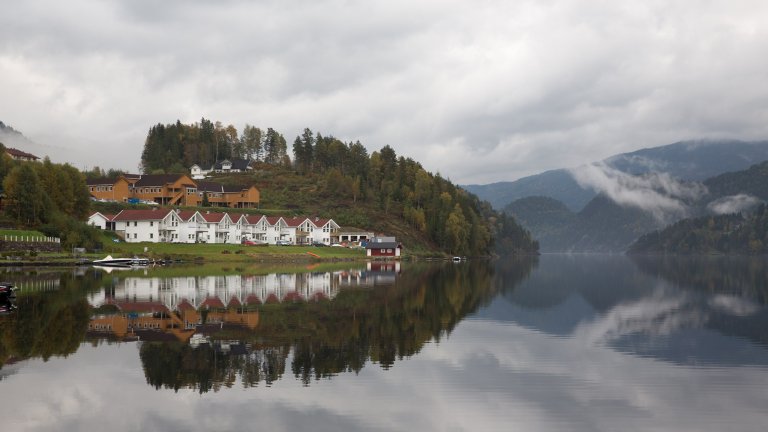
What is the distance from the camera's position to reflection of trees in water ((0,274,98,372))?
2559 cm

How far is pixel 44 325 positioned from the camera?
31.4 metres

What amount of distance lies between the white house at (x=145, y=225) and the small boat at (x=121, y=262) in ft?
85.4

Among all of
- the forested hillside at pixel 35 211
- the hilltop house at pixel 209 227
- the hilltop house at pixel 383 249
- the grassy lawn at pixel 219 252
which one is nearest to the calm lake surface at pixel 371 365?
the forested hillside at pixel 35 211

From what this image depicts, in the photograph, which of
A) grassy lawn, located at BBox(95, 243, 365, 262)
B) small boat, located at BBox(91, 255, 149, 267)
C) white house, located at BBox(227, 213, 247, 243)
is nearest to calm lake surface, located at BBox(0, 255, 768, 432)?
small boat, located at BBox(91, 255, 149, 267)

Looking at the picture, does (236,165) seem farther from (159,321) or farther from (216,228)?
(159,321)

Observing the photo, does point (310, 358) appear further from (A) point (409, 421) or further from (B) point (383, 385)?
(A) point (409, 421)

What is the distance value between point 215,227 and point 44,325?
95.5 metres

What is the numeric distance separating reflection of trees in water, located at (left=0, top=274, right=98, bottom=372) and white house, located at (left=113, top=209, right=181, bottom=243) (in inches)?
2751

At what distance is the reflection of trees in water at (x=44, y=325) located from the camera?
25.6m

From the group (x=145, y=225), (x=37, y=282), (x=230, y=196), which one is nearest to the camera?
(x=37, y=282)

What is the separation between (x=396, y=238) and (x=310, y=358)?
12678cm

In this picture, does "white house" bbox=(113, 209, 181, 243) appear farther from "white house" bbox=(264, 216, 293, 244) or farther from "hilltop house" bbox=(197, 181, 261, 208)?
"hilltop house" bbox=(197, 181, 261, 208)

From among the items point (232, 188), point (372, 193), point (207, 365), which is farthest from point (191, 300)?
point (372, 193)

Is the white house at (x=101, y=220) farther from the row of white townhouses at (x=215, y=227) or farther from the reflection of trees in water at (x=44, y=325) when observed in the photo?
the reflection of trees in water at (x=44, y=325)
